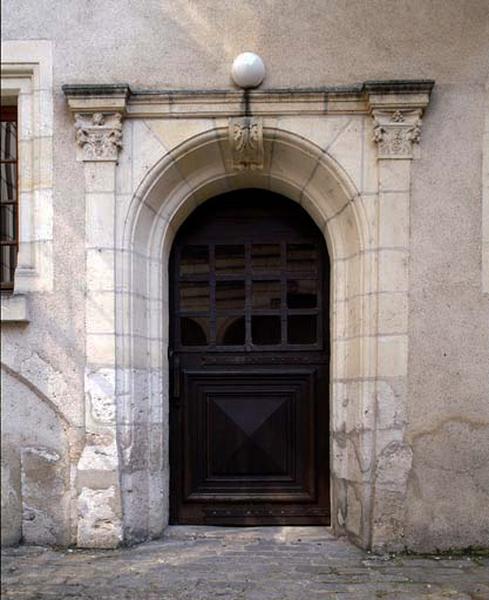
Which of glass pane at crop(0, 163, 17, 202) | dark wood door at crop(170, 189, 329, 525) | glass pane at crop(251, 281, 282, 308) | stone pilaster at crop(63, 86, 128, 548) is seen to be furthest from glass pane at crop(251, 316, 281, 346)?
glass pane at crop(0, 163, 17, 202)

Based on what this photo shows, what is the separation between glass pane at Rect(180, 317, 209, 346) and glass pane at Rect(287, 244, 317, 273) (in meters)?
0.91

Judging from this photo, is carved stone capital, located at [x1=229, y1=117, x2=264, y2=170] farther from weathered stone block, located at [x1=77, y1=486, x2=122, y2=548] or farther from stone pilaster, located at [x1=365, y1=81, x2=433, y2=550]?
weathered stone block, located at [x1=77, y1=486, x2=122, y2=548]

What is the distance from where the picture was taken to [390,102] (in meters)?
4.13

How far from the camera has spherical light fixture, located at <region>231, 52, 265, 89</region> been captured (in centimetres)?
415

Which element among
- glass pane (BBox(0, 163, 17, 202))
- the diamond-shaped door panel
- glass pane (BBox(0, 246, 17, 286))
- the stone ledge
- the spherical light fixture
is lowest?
the diamond-shaped door panel

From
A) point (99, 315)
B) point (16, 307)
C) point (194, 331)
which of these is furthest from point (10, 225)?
point (194, 331)

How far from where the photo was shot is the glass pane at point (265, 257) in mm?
4793

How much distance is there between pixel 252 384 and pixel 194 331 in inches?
26.8

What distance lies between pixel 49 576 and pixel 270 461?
1943 millimetres

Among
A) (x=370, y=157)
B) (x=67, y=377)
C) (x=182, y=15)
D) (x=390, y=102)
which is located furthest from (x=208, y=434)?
(x=182, y=15)

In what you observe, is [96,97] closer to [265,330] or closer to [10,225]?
[10,225]

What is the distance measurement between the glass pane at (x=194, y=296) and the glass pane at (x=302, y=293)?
2.39 ft

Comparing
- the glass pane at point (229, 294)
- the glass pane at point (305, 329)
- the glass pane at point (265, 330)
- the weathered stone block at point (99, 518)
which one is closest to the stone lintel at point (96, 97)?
the glass pane at point (229, 294)

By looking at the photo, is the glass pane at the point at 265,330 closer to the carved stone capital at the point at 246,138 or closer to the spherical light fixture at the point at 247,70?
the carved stone capital at the point at 246,138
